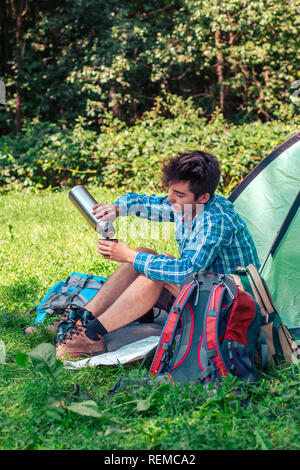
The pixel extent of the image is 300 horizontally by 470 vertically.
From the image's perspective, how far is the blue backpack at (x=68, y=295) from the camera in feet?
10.5

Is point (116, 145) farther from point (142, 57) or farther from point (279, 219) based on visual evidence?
point (279, 219)

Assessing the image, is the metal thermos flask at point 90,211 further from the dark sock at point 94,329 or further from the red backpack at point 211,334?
the red backpack at point 211,334

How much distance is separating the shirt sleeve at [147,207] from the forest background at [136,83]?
4.01m

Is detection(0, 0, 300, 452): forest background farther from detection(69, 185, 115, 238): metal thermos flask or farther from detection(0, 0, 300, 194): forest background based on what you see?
detection(69, 185, 115, 238): metal thermos flask

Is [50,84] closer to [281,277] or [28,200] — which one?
[28,200]

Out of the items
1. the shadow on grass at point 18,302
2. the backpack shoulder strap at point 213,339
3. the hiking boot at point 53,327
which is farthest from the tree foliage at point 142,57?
the backpack shoulder strap at point 213,339

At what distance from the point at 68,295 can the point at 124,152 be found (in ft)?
14.9

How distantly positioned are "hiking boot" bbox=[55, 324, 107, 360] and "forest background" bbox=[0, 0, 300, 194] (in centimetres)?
466

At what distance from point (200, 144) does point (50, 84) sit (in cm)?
420

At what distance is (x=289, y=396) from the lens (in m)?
2.10

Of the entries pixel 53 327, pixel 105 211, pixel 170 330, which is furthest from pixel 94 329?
pixel 105 211

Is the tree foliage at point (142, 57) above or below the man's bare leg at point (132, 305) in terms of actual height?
above

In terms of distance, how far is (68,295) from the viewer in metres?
3.30

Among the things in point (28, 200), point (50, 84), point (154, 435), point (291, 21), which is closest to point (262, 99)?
point (291, 21)
